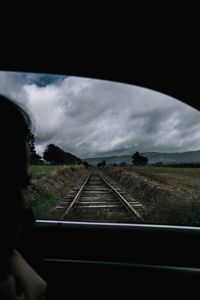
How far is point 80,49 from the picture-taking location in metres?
3.24

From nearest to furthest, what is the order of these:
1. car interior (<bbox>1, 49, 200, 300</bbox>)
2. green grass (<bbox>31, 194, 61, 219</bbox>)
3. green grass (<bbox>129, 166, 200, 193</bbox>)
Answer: car interior (<bbox>1, 49, 200, 300</bbox>) < green grass (<bbox>31, 194, 61, 219</bbox>) < green grass (<bbox>129, 166, 200, 193</bbox>)

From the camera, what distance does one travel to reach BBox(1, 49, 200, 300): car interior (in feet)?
10.9

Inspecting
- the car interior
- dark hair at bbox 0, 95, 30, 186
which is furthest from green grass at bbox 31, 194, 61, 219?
dark hair at bbox 0, 95, 30, 186

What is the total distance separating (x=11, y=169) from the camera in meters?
0.96

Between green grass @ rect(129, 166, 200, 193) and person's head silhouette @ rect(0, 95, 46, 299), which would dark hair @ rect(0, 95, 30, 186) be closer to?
person's head silhouette @ rect(0, 95, 46, 299)

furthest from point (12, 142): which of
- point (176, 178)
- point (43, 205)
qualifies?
point (176, 178)

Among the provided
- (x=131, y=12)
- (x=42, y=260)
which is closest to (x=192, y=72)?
(x=131, y=12)

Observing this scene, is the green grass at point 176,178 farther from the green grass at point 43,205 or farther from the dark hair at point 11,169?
the dark hair at point 11,169

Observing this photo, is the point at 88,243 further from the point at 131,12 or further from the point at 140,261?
the point at 131,12

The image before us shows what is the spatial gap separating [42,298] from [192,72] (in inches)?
104

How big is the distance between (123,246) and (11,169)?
9.51 feet

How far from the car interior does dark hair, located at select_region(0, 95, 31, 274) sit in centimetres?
232

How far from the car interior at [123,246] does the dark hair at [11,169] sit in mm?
2320

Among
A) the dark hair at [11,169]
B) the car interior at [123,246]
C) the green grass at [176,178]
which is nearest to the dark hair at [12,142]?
the dark hair at [11,169]
